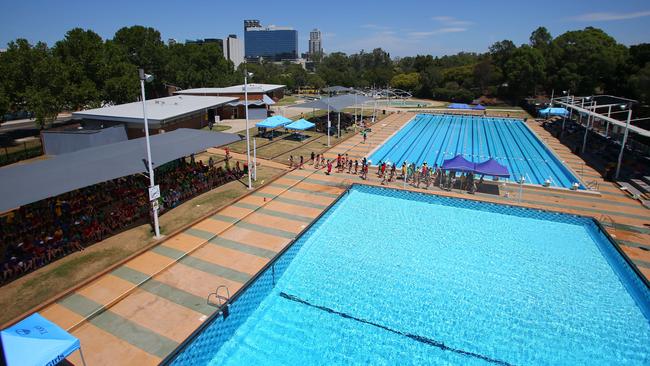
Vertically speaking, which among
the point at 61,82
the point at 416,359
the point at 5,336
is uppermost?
the point at 61,82

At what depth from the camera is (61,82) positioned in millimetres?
29266

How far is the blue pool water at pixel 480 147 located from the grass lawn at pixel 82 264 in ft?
46.9

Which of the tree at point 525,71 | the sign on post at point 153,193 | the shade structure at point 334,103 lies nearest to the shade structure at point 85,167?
the sign on post at point 153,193

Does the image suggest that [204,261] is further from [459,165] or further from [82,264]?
[459,165]

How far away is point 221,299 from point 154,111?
22.2 m

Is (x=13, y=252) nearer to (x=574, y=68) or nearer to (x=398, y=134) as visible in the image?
(x=398, y=134)

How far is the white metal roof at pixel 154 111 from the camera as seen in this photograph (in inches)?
1016

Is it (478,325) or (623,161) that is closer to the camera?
(478,325)

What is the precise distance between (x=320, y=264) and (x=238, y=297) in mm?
3617

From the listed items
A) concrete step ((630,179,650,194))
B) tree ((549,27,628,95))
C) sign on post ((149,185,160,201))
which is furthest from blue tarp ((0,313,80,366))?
tree ((549,27,628,95))

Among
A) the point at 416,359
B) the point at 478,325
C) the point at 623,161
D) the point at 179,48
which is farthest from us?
the point at 179,48

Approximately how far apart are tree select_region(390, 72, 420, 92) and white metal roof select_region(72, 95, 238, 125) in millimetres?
52721

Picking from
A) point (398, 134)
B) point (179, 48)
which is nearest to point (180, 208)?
point (398, 134)

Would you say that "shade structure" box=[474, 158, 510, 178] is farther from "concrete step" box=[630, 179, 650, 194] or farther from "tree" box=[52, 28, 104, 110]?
"tree" box=[52, 28, 104, 110]
